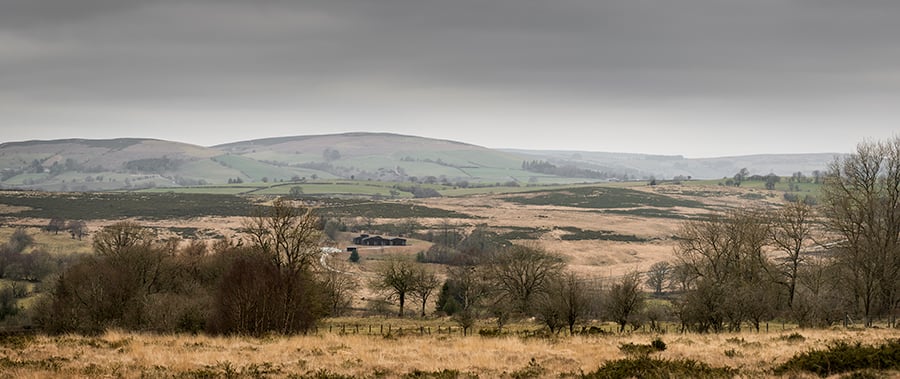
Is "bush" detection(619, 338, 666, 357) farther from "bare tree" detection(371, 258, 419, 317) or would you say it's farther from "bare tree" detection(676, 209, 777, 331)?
"bare tree" detection(371, 258, 419, 317)

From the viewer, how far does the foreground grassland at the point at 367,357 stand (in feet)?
57.9

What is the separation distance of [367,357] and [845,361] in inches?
521

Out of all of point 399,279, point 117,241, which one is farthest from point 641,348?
point 399,279

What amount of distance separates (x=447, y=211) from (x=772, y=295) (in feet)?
496

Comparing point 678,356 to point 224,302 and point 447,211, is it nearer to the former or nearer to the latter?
point 224,302

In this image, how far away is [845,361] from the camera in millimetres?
17297

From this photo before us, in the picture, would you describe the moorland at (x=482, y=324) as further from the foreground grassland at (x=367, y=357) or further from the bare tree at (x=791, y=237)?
the bare tree at (x=791, y=237)

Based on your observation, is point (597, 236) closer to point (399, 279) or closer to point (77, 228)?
point (399, 279)

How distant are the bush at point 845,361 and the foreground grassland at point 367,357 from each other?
49 cm

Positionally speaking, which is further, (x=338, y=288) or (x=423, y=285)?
(x=423, y=285)

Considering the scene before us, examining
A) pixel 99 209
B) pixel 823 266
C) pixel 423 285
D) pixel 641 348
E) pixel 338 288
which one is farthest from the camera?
pixel 99 209

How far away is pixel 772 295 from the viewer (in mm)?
46656

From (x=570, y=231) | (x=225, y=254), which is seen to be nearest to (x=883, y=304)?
(x=225, y=254)

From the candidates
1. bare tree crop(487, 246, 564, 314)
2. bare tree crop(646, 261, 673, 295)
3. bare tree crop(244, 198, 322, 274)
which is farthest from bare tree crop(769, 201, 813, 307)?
bare tree crop(646, 261, 673, 295)
